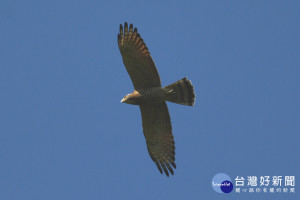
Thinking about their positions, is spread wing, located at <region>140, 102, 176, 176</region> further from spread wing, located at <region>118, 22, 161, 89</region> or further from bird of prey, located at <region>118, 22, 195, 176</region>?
spread wing, located at <region>118, 22, 161, 89</region>

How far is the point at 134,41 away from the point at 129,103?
5.28ft

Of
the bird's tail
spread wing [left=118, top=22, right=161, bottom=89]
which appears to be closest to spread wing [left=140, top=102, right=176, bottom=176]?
the bird's tail

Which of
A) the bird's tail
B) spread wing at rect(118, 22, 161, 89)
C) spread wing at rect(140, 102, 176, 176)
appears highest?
spread wing at rect(118, 22, 161, 89)

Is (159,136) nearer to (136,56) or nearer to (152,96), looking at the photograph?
(152,96)

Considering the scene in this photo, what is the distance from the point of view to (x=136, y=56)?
14.0 metres

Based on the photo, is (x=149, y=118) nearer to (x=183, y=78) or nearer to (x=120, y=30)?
(x=183, y=78)

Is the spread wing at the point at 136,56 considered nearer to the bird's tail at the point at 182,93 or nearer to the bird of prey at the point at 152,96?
the bird of prey at the point at 152,96

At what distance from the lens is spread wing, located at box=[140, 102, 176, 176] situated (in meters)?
14.7

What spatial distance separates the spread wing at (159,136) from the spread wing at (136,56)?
893 millimetres

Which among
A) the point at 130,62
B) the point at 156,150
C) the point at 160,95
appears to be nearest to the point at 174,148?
the point at 156,150

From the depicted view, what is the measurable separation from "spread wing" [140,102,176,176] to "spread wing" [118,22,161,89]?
0.89m

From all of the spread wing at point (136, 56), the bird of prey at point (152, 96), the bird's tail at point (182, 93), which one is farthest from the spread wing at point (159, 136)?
the spread wing at point (136, 56)

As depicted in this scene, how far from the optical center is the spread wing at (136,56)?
14.0m

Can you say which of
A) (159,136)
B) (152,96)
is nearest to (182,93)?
(152,96)
